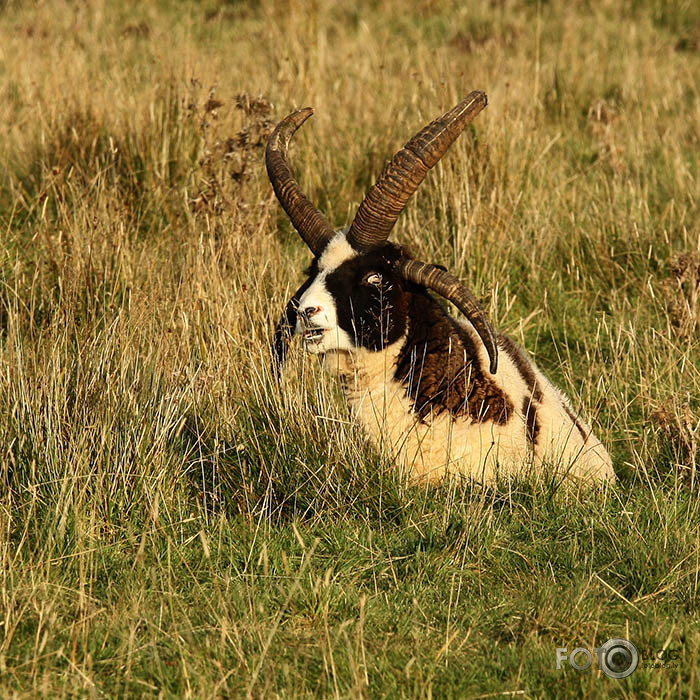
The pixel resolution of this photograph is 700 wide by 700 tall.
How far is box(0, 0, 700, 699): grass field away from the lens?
11.5 ft

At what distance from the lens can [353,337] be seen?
488 centimetres

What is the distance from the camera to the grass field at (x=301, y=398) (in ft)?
11.5

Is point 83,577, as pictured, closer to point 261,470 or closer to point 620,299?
point 261,470

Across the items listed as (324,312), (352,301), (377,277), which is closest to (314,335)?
(324,312)

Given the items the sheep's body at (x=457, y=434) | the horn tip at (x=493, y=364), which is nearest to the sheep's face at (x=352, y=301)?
the sheep's body at (x=457, y=434)

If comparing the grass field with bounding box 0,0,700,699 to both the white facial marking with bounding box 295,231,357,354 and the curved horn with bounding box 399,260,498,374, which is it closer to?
the white facial marking with bounding box 295,231,357,354

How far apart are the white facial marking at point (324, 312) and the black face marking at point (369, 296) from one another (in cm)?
3

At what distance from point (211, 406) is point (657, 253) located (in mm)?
3750

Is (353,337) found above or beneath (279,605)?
above

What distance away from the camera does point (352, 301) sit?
4844mm

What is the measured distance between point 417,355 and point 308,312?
60 cm

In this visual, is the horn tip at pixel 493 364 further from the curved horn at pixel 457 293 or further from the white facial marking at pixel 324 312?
the white facial marking at pixel 324 312

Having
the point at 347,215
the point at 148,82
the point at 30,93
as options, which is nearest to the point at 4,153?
the point at 30,93

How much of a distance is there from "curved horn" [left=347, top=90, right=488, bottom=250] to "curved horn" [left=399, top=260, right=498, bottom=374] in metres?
0.22
